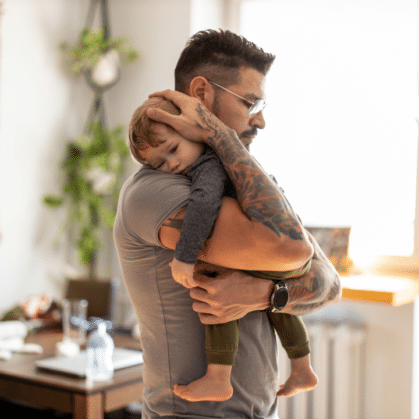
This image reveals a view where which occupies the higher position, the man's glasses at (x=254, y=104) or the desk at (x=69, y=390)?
the man's glasses at (x=254, y=104)

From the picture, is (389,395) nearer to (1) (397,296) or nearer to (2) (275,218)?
(1) (397,296)

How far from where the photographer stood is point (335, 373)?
9.00 ft

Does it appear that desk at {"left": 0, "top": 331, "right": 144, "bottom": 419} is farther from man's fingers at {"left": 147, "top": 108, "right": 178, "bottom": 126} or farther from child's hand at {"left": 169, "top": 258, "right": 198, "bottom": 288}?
man's fingers at {"left": 147, "top": 108, "right": 178, "bottom": 126}

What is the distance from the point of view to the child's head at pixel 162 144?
42.0 inches

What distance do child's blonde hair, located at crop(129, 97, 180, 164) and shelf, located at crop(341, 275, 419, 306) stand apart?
5.15 ft

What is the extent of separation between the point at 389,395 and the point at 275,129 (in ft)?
5.50

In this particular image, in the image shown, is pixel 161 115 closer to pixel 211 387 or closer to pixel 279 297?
pixel 279 297

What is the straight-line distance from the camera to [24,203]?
11.2 feet

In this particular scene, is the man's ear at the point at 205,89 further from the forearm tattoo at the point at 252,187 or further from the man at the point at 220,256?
the forearm tattoo at the point at 252,187

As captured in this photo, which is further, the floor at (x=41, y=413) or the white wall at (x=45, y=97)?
the white wall at (x=45, y=97)

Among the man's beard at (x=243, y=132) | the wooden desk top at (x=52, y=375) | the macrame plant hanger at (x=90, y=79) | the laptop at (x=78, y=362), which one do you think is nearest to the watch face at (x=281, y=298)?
the man's beard at (x=243, y=132)

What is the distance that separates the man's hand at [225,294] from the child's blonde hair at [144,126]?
28 cm

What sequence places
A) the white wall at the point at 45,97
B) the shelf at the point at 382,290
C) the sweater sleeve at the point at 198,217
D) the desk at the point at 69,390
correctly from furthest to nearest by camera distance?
the white wall at the point at 45,97 < the shelf at the point at 382,290 < the desk at the point at 69,390 < the sweater sleeve at the point at 198,217

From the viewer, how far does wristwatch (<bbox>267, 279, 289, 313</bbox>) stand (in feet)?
3.44
